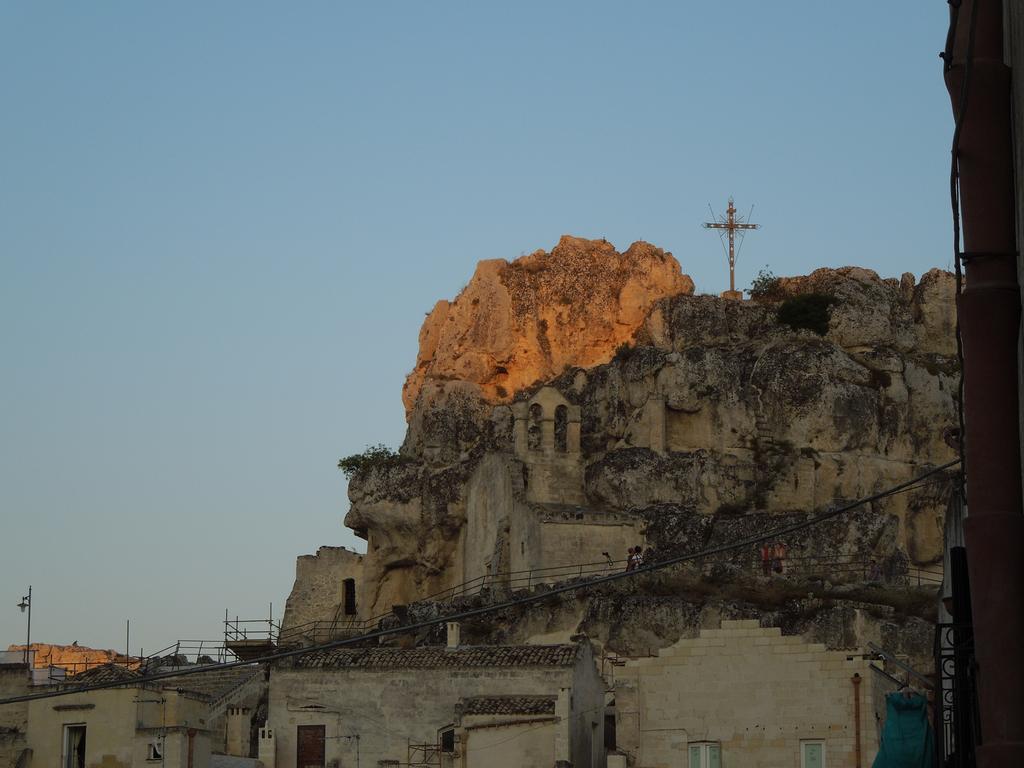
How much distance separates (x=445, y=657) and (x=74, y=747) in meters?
9.77

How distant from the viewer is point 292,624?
78.2 metres

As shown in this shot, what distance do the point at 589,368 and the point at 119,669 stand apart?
105 feet

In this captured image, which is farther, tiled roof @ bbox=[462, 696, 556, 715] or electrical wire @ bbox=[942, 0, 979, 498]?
tiled roof @ bbox=[462, 696, 556, 715]

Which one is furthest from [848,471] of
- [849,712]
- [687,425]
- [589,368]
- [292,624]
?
[849,712]

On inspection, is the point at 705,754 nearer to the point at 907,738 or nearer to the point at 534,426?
the point at 907,738

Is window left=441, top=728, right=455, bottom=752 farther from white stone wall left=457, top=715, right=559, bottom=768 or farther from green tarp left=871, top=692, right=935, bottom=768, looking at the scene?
green tarp left=871, top=692, right=935, bottom=768

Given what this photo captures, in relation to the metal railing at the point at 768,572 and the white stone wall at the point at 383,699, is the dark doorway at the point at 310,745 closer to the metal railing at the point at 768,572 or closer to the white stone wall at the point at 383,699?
the white stone wall at the point at 383,699

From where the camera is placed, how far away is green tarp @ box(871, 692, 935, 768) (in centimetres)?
1523

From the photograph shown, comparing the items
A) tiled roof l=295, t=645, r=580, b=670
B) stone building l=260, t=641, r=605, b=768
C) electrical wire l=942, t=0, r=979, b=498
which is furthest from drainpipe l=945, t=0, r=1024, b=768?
tiled roof l=295, t=645, r=580, b=670

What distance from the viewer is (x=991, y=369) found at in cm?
1266

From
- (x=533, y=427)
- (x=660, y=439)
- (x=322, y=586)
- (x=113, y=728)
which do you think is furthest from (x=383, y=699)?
(x=322, y=586)

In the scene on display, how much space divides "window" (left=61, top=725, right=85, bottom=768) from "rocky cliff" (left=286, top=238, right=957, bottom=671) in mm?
17809

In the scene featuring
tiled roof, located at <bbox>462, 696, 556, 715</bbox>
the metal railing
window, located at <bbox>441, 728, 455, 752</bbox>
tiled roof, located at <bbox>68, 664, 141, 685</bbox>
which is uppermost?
the metal railing

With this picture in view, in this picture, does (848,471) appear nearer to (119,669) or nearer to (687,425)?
(687,425)
